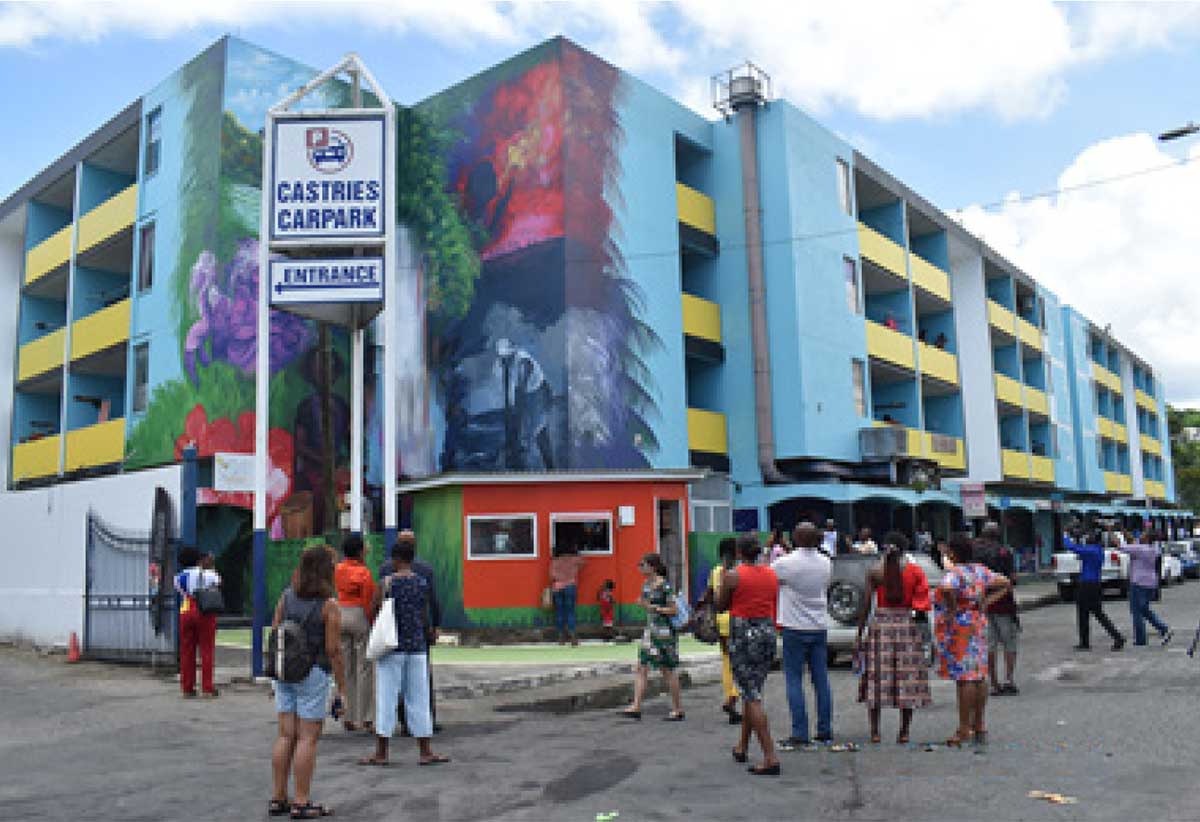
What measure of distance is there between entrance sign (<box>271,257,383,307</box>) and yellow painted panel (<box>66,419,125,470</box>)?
15.5 m

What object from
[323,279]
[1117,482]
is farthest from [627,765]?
[1117,482]

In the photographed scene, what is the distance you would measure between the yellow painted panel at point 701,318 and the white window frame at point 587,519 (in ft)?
29.1

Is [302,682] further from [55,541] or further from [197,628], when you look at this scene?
[55,541]

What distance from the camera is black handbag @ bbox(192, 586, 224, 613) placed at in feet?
37.9

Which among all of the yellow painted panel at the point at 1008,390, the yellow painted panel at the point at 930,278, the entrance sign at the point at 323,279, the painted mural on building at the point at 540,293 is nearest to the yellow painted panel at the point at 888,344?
the yellow painted panel at the point at 930,278

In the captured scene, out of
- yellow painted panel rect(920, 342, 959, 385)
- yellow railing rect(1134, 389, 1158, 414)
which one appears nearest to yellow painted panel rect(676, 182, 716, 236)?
yellow painted panel rect(920, 342, 959, 385)

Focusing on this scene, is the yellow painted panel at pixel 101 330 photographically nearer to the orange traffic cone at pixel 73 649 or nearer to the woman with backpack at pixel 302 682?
the orange traffic cone at pixel 73 649

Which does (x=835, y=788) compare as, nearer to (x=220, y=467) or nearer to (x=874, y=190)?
(x=220, y=467)

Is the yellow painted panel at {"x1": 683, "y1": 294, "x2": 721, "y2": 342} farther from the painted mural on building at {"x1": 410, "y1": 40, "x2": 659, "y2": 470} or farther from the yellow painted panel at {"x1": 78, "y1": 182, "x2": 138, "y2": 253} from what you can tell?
the yellow painted panel at {"x1": 78, "y1": 182, "x2": 138, "y2": 253}

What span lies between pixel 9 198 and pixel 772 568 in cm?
3512

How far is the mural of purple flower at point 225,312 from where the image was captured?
2370 cm

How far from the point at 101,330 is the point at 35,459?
17.3 ft

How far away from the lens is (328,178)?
42.8 feet

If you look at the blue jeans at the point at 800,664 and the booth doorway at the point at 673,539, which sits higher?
the booth doorway at the point at 673,539
